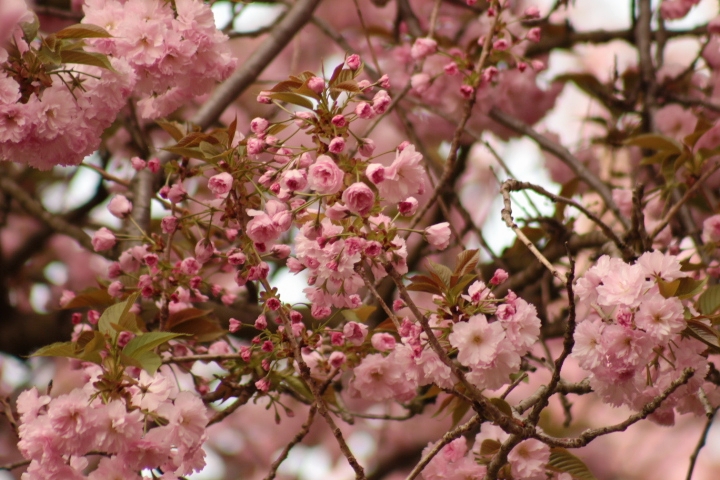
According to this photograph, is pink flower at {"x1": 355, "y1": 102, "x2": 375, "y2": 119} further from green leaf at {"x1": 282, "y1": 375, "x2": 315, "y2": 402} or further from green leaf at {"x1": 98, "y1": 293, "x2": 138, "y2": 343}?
green leaf at {"x1": 282, "y1": 375, "x2": 315, "y2": 402}

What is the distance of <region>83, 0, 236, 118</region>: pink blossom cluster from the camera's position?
4.66ft

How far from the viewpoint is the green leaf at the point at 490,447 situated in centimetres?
143

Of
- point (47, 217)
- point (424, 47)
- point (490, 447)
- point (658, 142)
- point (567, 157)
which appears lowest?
point (490, 447)

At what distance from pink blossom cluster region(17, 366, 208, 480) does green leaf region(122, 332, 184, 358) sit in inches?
2.6

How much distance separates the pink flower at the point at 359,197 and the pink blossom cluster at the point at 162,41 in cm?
49

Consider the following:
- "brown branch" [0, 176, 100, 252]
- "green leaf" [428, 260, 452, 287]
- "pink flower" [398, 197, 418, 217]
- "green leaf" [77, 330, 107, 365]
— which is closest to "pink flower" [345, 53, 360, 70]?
"pink flower" [398, 197, 418, 217]

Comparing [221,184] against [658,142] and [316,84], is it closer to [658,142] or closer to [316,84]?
[316,84]

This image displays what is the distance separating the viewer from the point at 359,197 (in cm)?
114

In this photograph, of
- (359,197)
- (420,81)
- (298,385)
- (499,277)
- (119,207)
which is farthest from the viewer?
(420,81)

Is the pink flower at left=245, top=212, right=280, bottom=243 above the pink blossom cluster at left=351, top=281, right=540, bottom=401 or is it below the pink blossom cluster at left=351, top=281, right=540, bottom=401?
above

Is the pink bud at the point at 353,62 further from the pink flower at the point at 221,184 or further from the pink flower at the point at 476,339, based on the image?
the pink flower at the point at 476,339

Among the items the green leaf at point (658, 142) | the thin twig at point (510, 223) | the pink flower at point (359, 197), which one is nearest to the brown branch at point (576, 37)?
the green leaf at point (658, 142)

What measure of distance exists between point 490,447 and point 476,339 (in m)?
0.27

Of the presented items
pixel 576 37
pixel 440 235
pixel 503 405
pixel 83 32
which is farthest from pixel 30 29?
pixel 576 37
